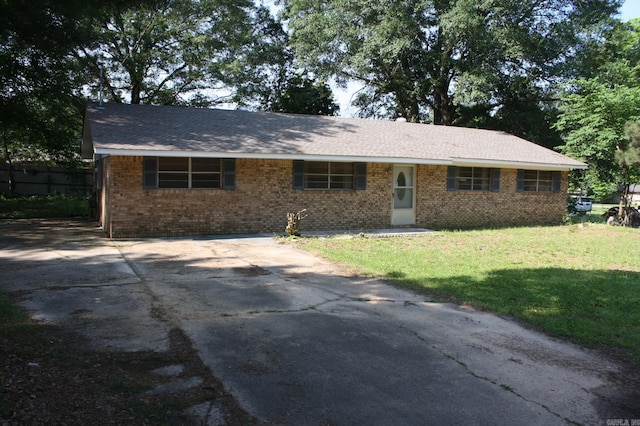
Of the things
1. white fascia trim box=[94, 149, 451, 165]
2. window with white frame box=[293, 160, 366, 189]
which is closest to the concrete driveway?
white fascia trim box=[94, 149, 451, 165]

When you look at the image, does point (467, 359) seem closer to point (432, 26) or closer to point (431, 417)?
point (431, 417)

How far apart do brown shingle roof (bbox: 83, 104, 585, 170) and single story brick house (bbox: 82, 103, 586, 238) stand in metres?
0.04

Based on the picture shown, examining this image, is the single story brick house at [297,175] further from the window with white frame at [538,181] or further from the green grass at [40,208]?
the green grass at [40,208]

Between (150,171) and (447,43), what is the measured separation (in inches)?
735

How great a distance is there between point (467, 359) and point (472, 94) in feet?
69.2


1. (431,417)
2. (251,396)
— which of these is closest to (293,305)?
(251,396)

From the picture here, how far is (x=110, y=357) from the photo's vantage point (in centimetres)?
436

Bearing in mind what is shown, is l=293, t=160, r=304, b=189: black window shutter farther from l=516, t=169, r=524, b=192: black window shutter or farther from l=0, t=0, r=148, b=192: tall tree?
l=516, t=169, r=524, b=192: black window shutter

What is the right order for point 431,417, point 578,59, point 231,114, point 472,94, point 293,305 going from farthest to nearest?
point 578,59, point 472,94, point 231,114, point 293,305, point 431,417

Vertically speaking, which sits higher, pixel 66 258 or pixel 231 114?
pixel 231 114

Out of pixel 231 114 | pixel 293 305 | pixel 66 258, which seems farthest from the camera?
pixel 231 114

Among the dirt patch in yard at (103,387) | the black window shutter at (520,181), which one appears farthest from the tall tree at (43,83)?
the black window shutter at (520,181)

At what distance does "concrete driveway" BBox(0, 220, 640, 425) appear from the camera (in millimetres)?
3729

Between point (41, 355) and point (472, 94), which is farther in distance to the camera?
point (472, 94)
